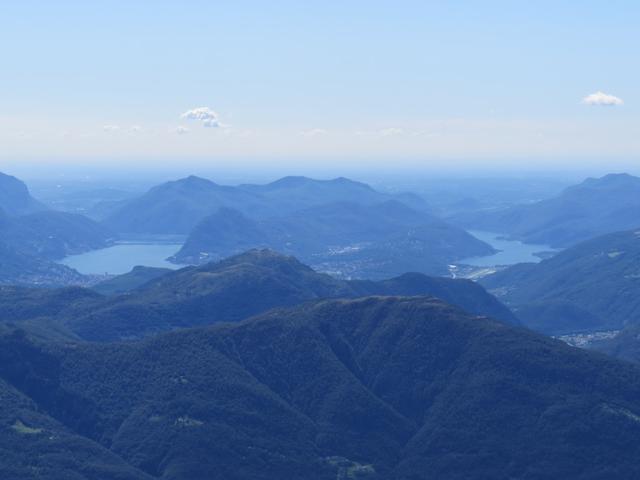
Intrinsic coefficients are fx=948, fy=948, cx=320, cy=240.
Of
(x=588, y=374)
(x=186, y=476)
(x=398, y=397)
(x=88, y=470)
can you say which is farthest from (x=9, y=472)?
(x=588, y=374)

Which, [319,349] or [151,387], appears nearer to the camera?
[151,387]

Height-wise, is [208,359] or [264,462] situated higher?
[208,359]

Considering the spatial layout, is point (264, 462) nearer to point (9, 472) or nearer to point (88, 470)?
point (88, 470)

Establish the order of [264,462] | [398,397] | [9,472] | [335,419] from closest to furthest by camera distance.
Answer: [9,472] → [264,462] → [335,419] → [398,397]

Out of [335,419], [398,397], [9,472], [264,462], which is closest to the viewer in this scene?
[9,472]

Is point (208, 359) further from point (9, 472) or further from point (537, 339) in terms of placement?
point (537, 339)

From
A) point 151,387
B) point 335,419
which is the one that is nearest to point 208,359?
point 151,387
